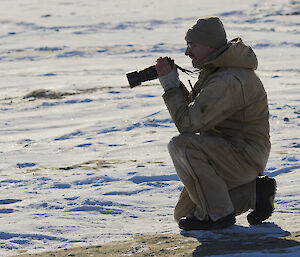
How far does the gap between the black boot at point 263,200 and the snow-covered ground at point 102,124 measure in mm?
85

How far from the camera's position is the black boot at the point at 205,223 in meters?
4.12

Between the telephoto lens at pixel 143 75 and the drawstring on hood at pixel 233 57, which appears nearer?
the drawstring on hood at pixel 233 57

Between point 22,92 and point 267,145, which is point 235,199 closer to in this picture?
point 267,145

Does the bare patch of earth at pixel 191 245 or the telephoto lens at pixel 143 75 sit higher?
the telephoto lens at pixel 143 75

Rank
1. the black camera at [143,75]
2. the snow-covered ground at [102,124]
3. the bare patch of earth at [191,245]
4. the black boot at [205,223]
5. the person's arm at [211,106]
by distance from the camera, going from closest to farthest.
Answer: the bare patch of earth at [191,245] < the person's arm at [211,106] < the black boot at [205,223] < the black camera at [143,75] < the snow-covered ground at [102,124]

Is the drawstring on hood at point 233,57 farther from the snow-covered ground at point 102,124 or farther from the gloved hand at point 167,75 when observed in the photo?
the snow-covered ground at point 102,124

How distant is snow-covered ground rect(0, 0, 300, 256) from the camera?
4672 millimetres

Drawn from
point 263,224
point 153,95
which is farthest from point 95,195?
point 153,95

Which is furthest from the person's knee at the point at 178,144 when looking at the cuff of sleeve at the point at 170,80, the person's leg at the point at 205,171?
the cuff of sleeve at the point at 170,80

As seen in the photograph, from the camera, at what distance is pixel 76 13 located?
1788 cm

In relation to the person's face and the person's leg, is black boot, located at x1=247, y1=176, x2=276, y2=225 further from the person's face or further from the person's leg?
the person's face

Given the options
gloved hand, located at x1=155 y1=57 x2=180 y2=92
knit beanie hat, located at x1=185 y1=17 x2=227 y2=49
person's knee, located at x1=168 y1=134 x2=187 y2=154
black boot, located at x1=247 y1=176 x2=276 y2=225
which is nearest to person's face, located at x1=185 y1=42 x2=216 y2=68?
knit beanie hat, located at x1=185 y1=17 x2=227 y2=49

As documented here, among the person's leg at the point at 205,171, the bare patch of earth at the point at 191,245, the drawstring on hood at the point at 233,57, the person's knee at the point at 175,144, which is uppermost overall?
the drawstring on hood at the point at 233,57

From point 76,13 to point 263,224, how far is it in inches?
560
